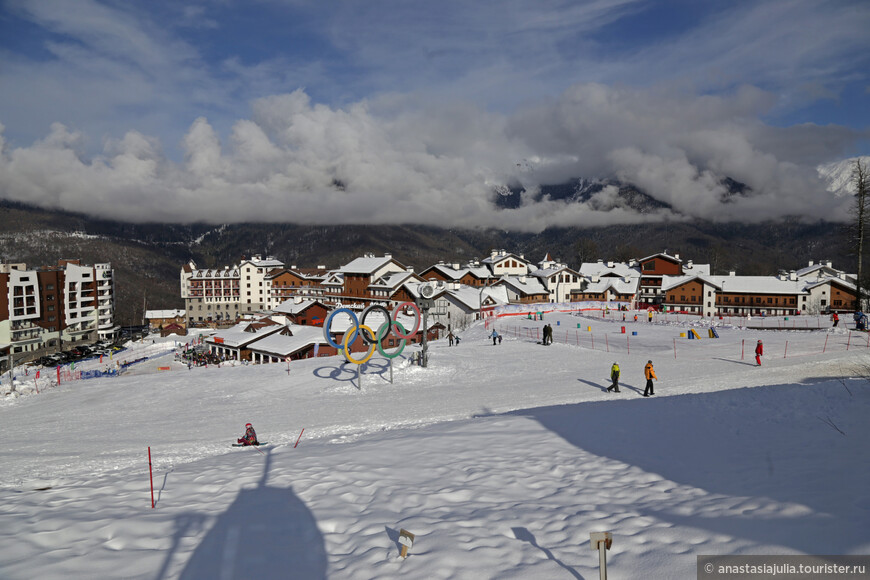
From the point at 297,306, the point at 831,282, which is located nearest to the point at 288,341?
the point at 297,306

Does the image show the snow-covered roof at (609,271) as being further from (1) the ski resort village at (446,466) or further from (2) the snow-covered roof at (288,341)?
(2) the snow-covered roof at (288,341)

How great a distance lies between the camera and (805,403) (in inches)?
553

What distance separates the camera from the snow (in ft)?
21.7

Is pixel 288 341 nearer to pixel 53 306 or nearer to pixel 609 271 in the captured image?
pixel 53 306

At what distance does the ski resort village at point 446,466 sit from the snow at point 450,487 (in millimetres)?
53

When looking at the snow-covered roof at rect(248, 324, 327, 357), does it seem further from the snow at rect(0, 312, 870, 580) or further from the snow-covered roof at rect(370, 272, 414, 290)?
the snow-covered roof at rect(370, 272, 414, 290)

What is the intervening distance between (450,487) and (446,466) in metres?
1.32

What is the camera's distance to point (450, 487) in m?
9.45

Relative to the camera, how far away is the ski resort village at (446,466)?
6695mm

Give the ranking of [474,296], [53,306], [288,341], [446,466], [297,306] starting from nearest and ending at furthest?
[446,466] → [288,341] → [474,296] → [297,306] → [53,306]

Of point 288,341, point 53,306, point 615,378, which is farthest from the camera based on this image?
point 53,306

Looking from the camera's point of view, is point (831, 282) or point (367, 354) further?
point (831, 282)

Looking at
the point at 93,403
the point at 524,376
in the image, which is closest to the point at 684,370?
the point at 524,376

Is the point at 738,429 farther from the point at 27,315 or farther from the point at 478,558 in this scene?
the point at 27,315
